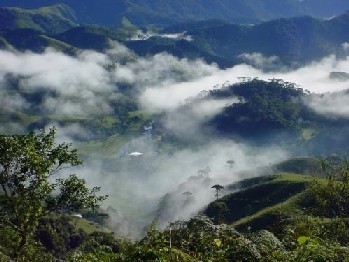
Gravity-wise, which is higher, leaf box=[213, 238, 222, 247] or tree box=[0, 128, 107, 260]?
tree box=[0, 128, 107, 260]

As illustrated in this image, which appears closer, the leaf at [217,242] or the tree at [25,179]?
the leaf at [217,242]

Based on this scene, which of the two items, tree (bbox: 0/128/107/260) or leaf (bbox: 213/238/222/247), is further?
tree (bbox: 0/128/107/260)

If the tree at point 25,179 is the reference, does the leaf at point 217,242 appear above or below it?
below

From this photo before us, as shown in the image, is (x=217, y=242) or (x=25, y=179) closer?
(x=217, y=242)

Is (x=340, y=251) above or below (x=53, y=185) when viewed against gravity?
below

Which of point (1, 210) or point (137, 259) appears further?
point (1, 210)

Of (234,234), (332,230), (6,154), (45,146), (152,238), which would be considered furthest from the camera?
(332,230)

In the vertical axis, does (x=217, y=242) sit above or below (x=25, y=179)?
below

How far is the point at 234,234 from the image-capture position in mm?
34438

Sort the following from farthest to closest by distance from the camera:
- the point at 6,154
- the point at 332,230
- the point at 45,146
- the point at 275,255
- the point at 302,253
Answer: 1. the point at 332,230
2. the point at 45,146
3. the point at 6,154
4. the point at 275,255
5. the point at 302,253

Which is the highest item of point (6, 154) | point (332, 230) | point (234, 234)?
point (6, 154)

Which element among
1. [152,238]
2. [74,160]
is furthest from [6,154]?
[152,238]

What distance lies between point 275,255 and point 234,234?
666cm

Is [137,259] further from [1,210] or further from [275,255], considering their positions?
[1,210]
